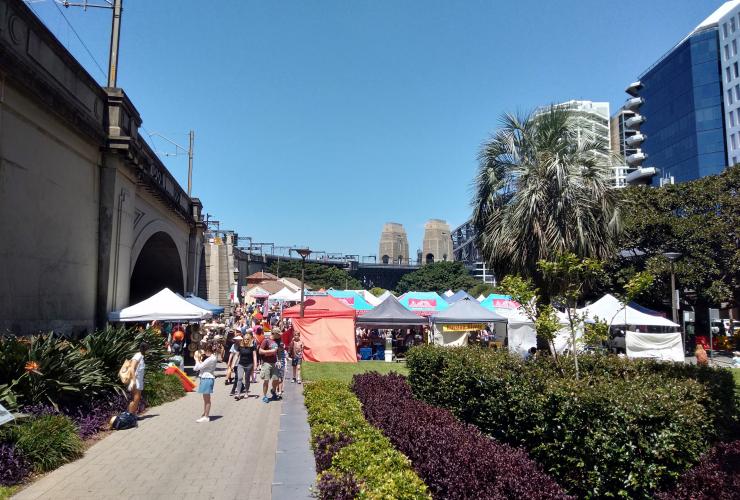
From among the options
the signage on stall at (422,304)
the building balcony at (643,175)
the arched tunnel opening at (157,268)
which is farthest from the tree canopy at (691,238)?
the building balcony at (643,175)

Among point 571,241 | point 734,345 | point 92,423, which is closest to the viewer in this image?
point 92,423

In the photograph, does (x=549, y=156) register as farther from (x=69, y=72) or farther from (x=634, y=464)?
(x=69, y=72)

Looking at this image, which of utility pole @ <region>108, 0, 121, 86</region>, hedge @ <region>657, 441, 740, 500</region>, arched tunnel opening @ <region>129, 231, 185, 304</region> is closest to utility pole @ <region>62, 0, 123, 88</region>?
utility pole @ <region>108, 0, 121, 86</region>

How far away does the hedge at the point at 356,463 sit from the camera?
4910mm

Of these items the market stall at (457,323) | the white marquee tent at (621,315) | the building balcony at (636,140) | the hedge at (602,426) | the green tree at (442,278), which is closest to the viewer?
the hedge at (602,426)

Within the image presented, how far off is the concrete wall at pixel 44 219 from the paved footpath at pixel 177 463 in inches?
129

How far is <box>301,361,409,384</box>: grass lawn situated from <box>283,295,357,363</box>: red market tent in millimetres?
848

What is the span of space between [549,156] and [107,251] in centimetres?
1234

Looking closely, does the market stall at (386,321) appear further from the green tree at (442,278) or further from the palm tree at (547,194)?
the green tree at (442,278)

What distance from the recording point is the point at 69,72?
1253cm

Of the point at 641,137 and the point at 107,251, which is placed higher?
the point at 641,137

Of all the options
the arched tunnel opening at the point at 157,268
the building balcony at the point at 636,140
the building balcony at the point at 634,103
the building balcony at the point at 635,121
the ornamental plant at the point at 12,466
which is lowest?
the ornamental plant at the point at 12,466

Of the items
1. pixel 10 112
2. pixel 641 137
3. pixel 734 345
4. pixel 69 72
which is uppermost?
pixel 641 137

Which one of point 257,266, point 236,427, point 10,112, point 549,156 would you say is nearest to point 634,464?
point 236,427
